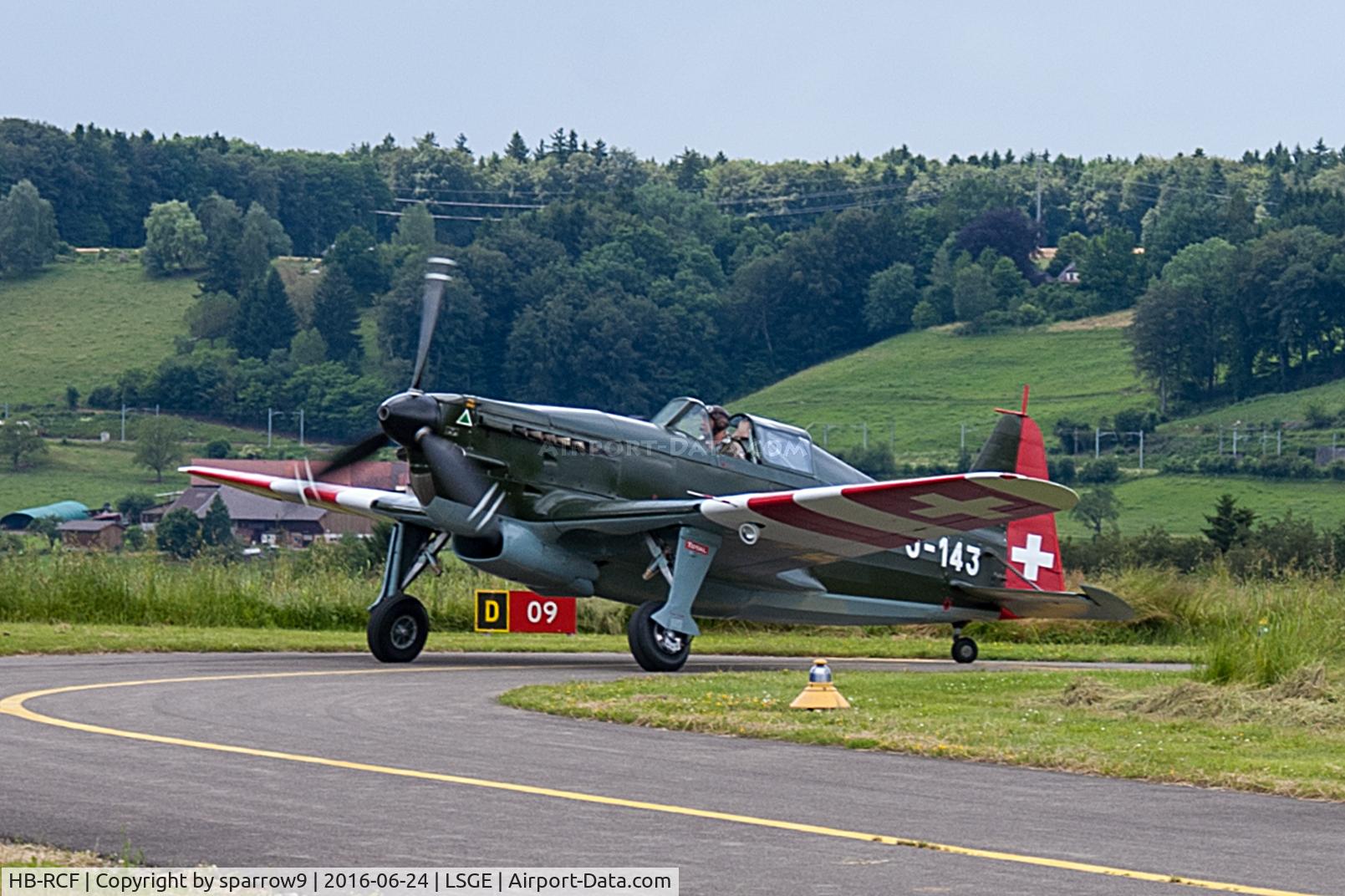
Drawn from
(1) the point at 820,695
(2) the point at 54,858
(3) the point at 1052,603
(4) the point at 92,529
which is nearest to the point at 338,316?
(4) the point at 92,529

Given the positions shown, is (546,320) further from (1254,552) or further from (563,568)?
(563,568)

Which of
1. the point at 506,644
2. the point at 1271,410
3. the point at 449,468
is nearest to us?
the point at 449,468

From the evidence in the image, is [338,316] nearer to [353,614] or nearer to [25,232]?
[25,232]

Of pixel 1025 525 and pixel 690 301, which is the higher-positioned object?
pixel 690 301

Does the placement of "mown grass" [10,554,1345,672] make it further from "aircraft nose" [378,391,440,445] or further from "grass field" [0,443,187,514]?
"grass field" [0,443,187,514]

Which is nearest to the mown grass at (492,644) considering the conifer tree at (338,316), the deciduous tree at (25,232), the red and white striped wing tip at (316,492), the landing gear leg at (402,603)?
the landing gear leg at (402,603)

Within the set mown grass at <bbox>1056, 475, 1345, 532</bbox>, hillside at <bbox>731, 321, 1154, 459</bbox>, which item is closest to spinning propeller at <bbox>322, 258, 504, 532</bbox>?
mown grass at <bbox>1056, 475, 1345, 532</bbox>

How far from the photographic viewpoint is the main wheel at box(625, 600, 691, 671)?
17.8 m

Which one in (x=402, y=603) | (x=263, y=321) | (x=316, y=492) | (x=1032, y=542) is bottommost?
(x=402, y=603)

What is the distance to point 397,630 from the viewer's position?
18812 mm

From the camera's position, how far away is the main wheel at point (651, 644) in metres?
17.8

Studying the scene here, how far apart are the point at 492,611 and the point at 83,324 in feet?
496

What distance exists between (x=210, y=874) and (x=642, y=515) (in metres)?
11.4

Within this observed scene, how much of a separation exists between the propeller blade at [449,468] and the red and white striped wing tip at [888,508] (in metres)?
2.15
